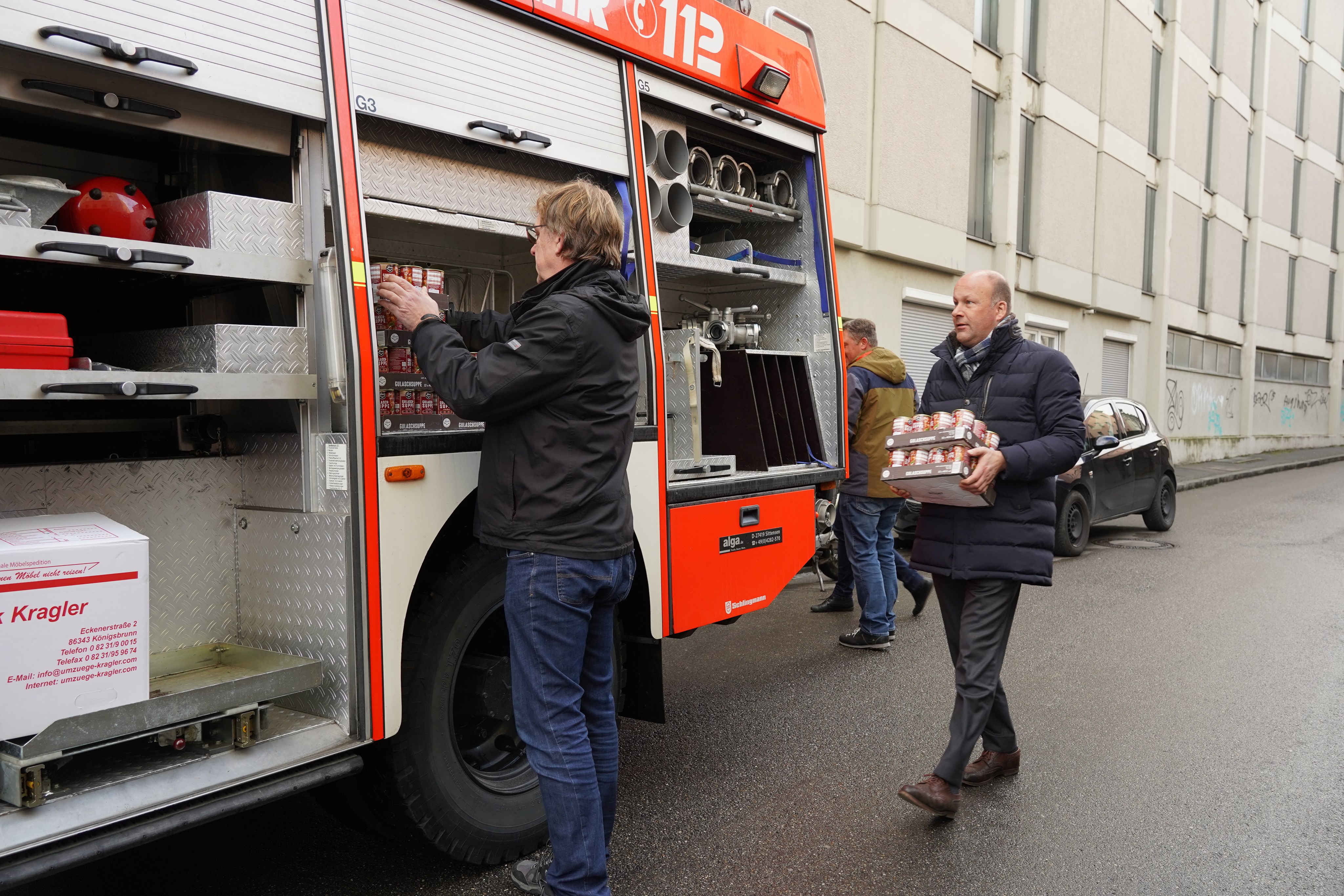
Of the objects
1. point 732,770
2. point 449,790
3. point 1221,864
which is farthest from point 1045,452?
point 449,790

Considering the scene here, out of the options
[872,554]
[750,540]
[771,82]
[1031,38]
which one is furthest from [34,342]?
[1031,38]

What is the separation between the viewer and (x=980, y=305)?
3.91 m

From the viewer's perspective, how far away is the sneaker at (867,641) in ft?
21.3

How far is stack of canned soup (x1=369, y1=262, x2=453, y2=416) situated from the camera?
3.17m

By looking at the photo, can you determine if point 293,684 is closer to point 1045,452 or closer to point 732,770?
point 732,770

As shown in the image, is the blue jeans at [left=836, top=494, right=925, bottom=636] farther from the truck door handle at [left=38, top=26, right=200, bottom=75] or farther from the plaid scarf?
the truck door handle at [left=38, top=26, right=200, bottom=75]

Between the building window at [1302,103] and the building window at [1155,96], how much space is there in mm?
12096

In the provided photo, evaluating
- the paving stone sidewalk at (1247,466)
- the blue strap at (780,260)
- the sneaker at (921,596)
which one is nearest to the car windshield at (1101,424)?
the sneaker at (921,596)

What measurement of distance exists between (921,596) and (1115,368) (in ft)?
55.2

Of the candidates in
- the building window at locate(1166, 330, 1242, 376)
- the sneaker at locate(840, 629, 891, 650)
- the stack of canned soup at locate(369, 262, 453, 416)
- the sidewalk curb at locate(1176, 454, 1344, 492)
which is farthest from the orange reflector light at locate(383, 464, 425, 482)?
the building window at locate(1166, 330, 1242, 376)

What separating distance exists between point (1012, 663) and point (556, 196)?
455 centimetres

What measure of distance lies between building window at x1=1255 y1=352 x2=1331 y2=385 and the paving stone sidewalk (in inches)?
93.8

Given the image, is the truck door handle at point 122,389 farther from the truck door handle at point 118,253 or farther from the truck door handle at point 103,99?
the truck door handle at point 103,99

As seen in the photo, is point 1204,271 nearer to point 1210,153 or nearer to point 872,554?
point 1210,153
